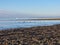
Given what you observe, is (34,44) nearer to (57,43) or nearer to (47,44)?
(47,44)

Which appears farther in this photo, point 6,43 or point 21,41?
point 21,41

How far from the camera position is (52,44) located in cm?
625

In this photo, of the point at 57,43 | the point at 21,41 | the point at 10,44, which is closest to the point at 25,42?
the point at 21,41

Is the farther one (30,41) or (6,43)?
(30,41)

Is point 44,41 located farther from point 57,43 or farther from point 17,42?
point 17,42

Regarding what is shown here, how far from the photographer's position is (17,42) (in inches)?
253

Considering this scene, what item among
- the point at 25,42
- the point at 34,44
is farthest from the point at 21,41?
the point at 34,44

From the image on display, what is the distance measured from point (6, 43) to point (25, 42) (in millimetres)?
698

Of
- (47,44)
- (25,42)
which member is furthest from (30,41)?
(47,44)

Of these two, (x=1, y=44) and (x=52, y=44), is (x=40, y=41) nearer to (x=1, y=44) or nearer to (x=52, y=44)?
(x=52, y=44)

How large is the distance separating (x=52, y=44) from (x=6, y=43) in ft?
4.70

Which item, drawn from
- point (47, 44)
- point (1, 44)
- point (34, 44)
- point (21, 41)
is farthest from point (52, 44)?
point (1, 44)

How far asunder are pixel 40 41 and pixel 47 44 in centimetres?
38

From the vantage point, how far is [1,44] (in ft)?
20.6
